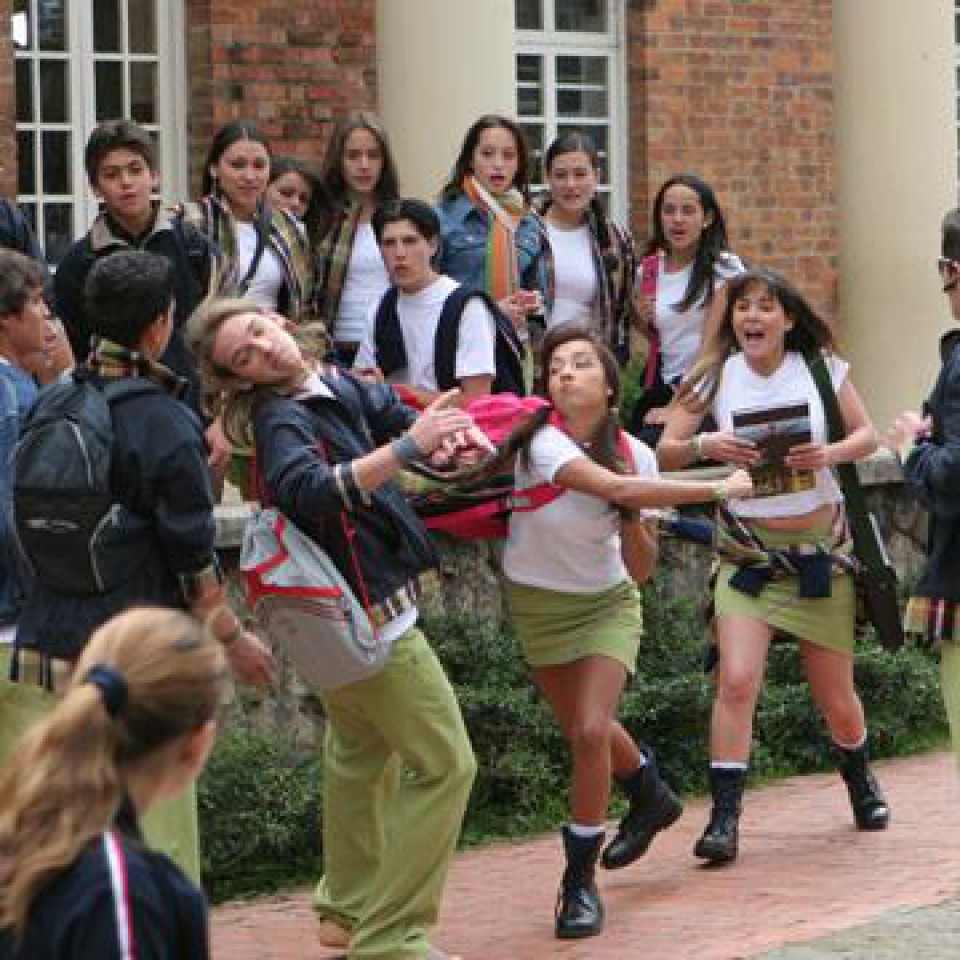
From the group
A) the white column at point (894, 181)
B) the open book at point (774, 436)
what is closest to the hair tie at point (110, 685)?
the open book at point (774, 436)

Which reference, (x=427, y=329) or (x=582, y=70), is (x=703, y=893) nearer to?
(x=427, y=329)

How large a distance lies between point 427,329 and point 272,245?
811mm

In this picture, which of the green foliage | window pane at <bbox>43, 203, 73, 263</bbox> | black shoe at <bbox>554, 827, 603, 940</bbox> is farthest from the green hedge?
window pane at <bbox>43, 203, 73, 263</bbox>

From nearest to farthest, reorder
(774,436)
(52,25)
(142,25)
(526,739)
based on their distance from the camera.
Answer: (774,436) → (526,739) → (52,25) → (142,25)

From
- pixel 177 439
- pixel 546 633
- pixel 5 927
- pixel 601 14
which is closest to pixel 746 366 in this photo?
pixel 546 633

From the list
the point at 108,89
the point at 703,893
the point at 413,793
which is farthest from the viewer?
the point at 108,89

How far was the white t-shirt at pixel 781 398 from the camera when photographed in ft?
29.8

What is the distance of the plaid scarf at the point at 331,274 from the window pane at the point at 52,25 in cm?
430

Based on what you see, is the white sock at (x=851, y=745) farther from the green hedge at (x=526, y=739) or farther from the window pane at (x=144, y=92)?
the window pane at (x=144, y=92)

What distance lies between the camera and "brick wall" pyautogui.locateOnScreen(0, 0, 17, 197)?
13.6 metres

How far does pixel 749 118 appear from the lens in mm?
17094

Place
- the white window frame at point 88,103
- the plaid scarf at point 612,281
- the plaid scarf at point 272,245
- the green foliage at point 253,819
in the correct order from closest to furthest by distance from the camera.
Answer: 1. the green foliage at point 253,819
2. the plaid scarf at point 272,245
3. the plaid scarf at point 612,281
4. the white window frame at point 88,103

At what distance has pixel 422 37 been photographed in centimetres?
1312

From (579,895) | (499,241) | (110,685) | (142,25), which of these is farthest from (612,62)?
(110,685)
